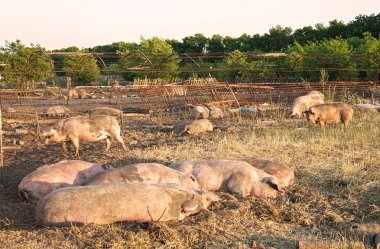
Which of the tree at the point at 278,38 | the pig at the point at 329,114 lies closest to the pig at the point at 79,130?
the pig at the point at 329,114

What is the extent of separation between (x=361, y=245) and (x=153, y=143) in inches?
284

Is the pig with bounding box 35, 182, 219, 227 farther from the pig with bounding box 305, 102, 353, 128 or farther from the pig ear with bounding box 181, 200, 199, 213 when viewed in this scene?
the pig with bounding box 305, 102, 353, 128

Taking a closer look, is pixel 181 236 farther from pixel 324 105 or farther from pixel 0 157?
pixel 324 105

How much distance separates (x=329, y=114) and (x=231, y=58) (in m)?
15.1

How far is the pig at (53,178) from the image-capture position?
23.3 feet

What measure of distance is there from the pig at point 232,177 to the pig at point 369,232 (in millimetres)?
1730

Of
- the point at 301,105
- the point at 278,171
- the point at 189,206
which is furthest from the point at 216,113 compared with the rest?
the point at 189,206

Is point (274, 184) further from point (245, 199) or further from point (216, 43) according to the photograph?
point (216, 43)

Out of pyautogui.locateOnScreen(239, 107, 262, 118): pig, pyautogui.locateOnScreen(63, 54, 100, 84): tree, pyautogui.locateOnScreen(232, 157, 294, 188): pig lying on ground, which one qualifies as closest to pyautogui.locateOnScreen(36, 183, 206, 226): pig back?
pyautogui.locateOnScreen(232, 157, 294, 188): pig lying on ground

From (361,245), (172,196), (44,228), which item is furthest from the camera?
(172,196)

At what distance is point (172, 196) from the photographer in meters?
6.02

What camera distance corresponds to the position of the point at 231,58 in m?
28.8

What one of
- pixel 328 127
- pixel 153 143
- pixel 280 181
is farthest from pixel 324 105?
pixel 280 181

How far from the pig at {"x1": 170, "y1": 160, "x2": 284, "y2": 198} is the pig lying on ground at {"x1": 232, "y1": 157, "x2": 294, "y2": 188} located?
29 centimetres
